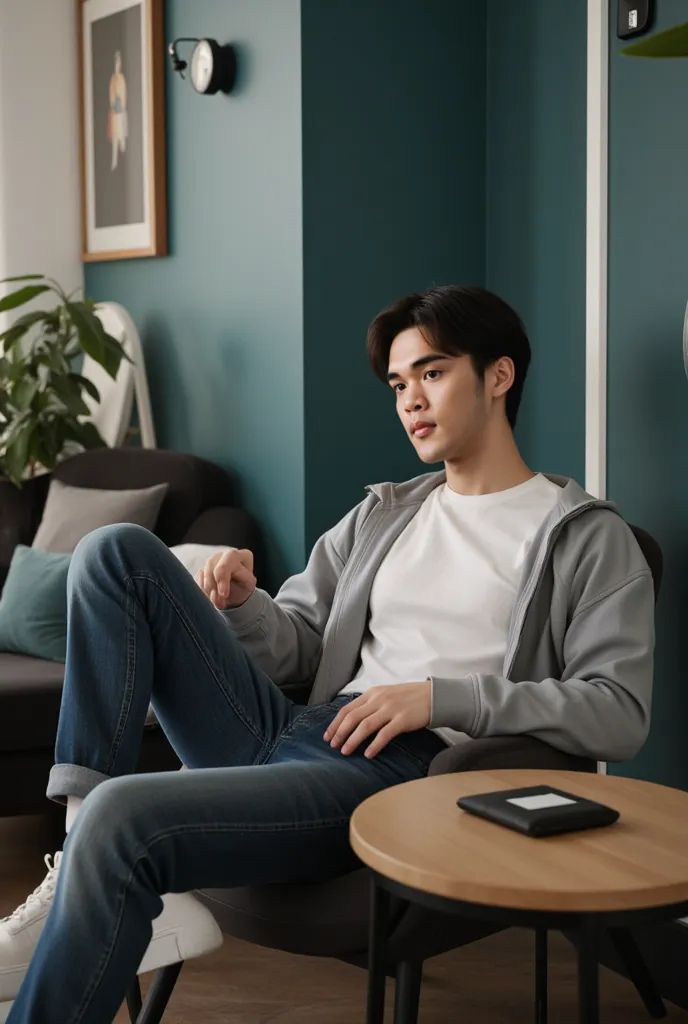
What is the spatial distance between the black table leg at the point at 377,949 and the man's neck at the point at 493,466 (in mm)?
812

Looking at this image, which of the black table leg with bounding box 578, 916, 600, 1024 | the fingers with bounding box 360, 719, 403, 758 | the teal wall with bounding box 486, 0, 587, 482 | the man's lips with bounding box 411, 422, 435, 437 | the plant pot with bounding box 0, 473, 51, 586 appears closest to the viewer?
the black table leg with bounding box 578, 916, 600, 1024

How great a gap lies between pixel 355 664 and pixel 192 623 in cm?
31

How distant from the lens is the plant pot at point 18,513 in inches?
134

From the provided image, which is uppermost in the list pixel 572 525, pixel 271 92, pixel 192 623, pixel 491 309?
pixel 271 92

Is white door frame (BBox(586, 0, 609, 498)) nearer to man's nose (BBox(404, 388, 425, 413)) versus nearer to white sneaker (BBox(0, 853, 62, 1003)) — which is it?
man's nose (BBox(404, 388, 425, 413))

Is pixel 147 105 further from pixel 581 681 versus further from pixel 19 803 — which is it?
pixel 581 681

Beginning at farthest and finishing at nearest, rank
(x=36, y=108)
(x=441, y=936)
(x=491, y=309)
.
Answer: (x=36, y=108) < (x=491, y=309) < (x=441, y=936)

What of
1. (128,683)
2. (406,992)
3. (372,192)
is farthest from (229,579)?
(372,192)

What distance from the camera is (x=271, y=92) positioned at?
10.1ft

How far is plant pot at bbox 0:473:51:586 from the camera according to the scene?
341cm

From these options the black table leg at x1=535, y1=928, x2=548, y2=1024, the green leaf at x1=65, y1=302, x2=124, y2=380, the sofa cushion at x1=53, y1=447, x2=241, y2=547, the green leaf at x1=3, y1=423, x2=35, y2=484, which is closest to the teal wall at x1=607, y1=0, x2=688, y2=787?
the black table leg at x1=535, y1=928, x2=548, y2=1024

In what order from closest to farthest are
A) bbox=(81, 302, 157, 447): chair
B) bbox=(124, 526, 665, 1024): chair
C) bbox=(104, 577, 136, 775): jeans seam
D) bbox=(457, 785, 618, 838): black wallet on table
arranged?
bbox=(457, 785, 618, 838): black wallet on table → bbox=(124, 526, 665, 1024): chair → bbox=(104, 577, 136, 775): jeans seam → bbox=(81, 302, 157, 447): chair

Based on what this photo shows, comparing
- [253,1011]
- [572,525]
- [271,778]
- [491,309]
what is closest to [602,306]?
[491,309]

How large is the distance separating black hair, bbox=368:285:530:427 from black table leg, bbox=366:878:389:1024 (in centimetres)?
91
